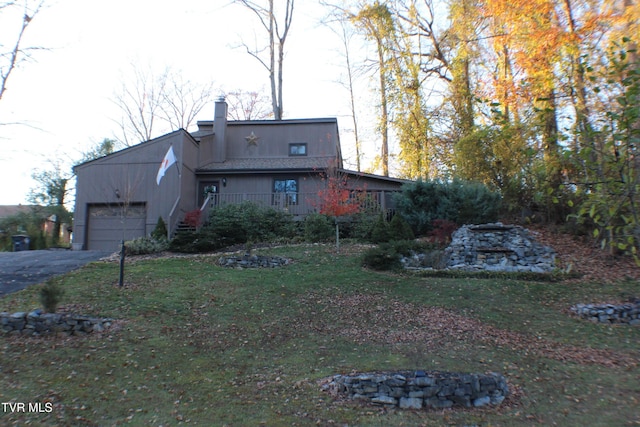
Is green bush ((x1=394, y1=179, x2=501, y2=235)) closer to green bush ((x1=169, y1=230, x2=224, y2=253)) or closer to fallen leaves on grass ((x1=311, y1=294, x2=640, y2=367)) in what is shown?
fallen leaves on grass ((x1=311, y1=294, x2=640, y2=367))

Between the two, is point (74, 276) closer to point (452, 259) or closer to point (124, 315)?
point (124, 315)

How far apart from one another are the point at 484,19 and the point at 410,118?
653cm

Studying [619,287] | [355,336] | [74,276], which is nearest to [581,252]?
[619,287]

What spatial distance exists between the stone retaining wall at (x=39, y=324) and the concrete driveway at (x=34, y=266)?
2902 millimetres

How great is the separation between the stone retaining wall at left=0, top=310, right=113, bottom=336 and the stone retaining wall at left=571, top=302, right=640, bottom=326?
10.3 metres

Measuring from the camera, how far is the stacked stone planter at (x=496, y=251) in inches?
515

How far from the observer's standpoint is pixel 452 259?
44.9 feet

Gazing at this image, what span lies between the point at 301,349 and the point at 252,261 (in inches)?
243

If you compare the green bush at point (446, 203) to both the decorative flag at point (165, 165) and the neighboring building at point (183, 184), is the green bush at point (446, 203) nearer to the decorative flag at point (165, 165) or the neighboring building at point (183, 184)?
the neighboring building at point (183, 184)

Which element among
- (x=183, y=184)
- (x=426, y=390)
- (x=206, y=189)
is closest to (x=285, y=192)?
(x=206, y=189)

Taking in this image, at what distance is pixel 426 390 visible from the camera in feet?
19.6

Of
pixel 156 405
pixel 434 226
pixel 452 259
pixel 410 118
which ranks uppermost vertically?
pixel 410 118

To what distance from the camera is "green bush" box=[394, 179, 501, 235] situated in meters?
15.9

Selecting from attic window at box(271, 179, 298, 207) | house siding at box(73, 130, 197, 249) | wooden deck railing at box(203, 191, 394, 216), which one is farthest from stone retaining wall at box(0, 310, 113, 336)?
attic window at box(271, 179, 298, 207)
